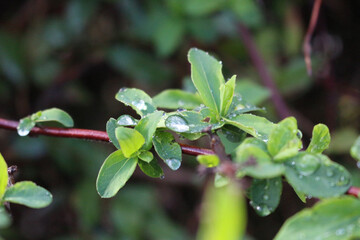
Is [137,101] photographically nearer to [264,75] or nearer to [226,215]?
[226,215]

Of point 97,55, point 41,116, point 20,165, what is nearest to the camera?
point 41,116

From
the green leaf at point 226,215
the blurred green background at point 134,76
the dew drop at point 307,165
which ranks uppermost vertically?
the green leaf at point 226,215

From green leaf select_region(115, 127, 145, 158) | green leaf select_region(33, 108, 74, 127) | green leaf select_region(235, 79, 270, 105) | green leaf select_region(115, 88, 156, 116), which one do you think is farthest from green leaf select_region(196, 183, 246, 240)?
green leaf select_region(235, 79, 270, 105)

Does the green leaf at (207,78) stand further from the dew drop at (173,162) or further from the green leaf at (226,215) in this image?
the green leaf at (226,215)

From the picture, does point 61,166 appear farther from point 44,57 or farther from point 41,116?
point 41,116

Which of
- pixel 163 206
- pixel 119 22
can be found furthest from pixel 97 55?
pixel 163 206

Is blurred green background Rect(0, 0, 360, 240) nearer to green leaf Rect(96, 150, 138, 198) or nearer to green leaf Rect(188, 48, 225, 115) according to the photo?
green leaf Rect(188, 48, 225, 115)

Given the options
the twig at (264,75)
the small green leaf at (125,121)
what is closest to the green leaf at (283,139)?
the small green leaf at (125,121)
